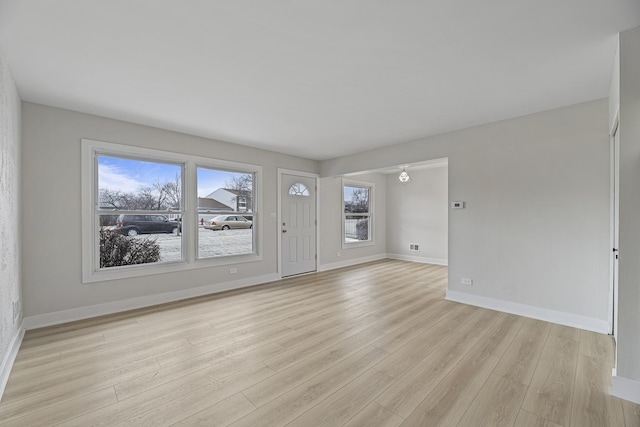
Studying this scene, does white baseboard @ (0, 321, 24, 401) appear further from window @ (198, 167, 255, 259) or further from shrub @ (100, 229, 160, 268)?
window @ (198, 167, 255, 259)

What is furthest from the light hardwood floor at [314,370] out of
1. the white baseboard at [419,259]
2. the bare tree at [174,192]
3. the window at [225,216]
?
the white baseboard at [419,259]

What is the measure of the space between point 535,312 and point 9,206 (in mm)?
5478

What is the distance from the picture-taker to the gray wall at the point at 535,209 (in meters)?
3.01

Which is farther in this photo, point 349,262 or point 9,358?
point 349,262

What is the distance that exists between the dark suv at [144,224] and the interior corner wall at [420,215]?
559 centimetres

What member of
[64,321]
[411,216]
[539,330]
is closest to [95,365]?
[64,321]

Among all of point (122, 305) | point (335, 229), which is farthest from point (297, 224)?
point (122, 305)

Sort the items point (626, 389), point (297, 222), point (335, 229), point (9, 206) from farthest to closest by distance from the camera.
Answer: point (335, 229) < point (297, 222) < point (9, 206) < point (626, 389)

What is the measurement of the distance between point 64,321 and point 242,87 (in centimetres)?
333

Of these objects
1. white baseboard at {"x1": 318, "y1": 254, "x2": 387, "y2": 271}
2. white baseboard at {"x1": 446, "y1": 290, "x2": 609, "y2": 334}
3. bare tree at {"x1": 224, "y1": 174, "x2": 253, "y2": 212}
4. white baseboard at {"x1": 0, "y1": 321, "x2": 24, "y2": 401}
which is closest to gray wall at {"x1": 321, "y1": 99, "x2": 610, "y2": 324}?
white baseboard at {"x1": 446, "y1": 290, "x2": 609, "y2": 334}

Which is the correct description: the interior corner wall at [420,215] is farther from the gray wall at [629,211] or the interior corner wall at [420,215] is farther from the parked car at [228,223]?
the gray wall at [629,211]

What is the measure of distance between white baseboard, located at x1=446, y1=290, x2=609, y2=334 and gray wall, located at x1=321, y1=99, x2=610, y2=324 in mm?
45

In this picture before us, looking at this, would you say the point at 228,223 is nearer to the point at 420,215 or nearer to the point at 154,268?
the point at 154,268

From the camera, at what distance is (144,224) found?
3.83 meters
